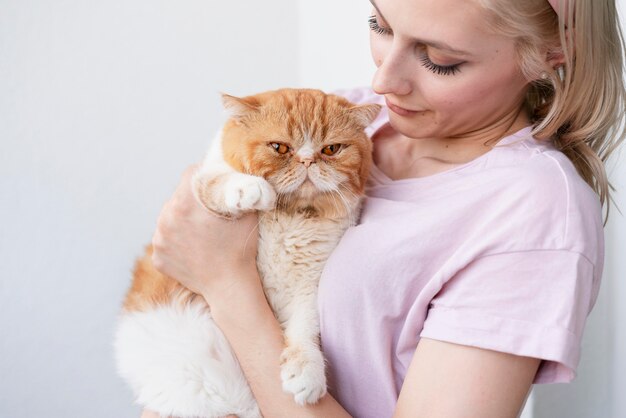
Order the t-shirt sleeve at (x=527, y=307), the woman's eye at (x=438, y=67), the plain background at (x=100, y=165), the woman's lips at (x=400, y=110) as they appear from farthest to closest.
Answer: the plain background at (x=100, y=165)
the woman's lips at (x=400, y=110)
the woman's eye at (x=438, y=67)
the t-shirt sleeve at (x=527, y=307)

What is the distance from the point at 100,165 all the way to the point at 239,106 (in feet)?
3.73

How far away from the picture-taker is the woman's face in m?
1.07

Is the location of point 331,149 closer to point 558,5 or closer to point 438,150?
point 438,150

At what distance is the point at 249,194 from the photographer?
4.00ft

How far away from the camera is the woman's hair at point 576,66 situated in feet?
3.60

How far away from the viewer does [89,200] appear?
228cm

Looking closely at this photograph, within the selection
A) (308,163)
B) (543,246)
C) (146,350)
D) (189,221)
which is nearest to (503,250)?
(543,246)

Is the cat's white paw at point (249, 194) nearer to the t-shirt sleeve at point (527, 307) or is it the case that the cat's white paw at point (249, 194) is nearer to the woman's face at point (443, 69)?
the woman's face at point (443, 69)

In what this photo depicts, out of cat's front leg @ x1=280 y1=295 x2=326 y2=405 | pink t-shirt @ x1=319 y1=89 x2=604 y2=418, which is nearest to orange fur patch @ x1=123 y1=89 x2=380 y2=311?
pink t-shirt @ x1=319 y1=89 x2=604 y2=418

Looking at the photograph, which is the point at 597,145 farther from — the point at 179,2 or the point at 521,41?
the point at 179,2

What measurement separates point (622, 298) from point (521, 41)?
113 centimetres

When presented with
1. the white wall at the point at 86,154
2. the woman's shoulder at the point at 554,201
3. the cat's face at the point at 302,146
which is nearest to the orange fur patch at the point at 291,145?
the cat's face at the point at 302,146

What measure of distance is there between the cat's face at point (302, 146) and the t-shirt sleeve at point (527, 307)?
1.32 feet

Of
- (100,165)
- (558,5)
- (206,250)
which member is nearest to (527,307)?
(558,5)
